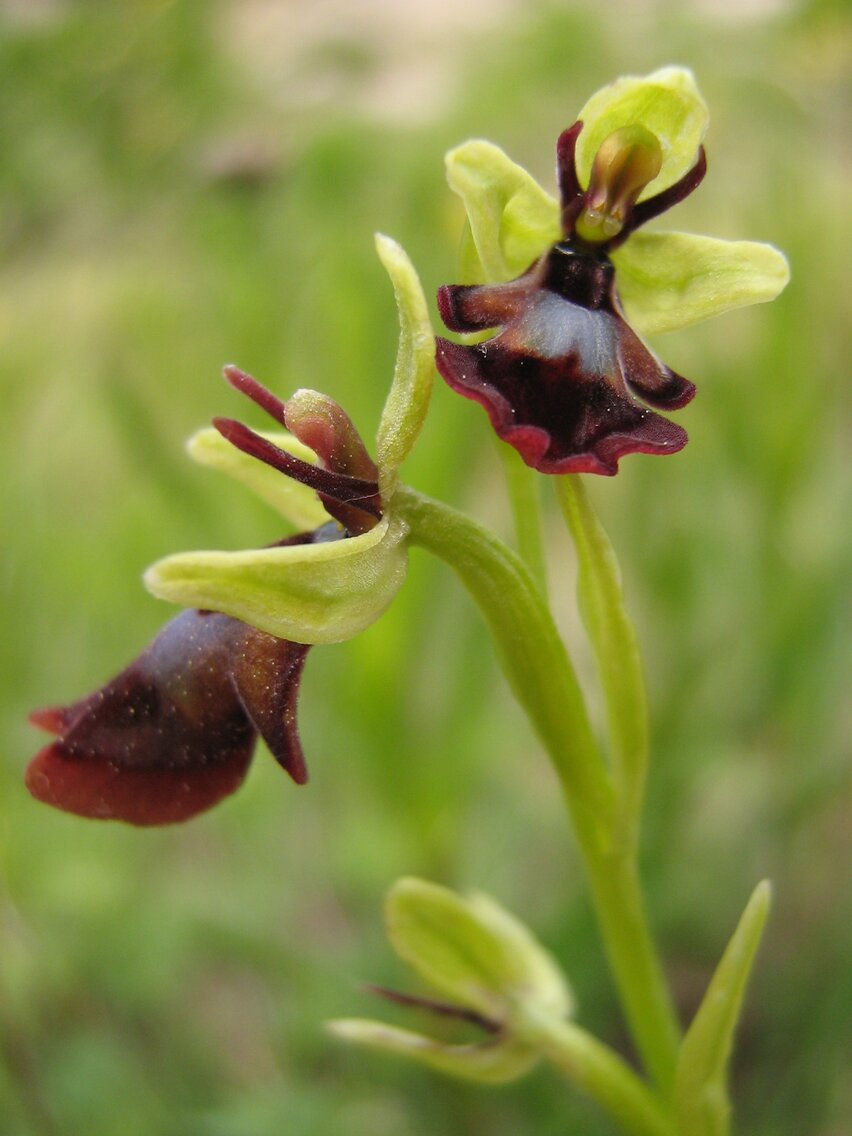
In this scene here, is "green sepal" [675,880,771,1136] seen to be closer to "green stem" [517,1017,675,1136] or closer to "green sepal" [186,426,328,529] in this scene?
"green stem" [517,1017,675,1136]

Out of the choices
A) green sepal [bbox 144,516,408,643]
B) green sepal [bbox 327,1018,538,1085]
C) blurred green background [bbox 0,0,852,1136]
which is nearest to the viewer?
green sepal [bbox 144,516,408,643]

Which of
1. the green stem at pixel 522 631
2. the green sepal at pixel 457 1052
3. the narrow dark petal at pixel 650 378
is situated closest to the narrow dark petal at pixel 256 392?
the green stem at pixel 522 631

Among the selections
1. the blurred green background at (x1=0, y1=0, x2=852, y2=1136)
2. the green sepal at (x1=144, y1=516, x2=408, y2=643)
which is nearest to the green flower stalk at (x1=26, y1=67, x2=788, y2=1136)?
the green sepal at (x1=144, y1=516, x2=408, y2=643)

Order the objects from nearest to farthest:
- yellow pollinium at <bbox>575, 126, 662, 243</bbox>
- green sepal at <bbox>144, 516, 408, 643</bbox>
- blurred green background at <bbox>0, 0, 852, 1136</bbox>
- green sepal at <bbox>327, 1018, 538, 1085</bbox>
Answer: green sepal at <bbox>144, 516, 408, 643</bbox> < yellow pollinium at <bbox>575, 126, 662, 243</bbox> < green sepal at <bbox>327, 1018, 538, 1085</bbox> < blurred green background at <bbox>0, 0, 852, 1136</bbox>

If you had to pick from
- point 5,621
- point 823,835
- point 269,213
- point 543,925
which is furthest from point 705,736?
point 269,213

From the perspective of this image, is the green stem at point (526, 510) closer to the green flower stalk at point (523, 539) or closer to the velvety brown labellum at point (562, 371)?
the green flower stalk at point (523, 539)

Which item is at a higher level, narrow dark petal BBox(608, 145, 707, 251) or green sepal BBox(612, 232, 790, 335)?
narrow dark petal BBox(608, 145, 707, 251)

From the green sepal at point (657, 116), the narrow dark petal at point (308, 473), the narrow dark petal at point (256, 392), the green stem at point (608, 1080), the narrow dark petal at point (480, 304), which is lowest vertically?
the green stem at point (608, 1080)

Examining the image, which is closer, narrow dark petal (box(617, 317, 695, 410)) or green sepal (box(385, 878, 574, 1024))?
narrow dark petal (box(617, 317, 695, 410))
